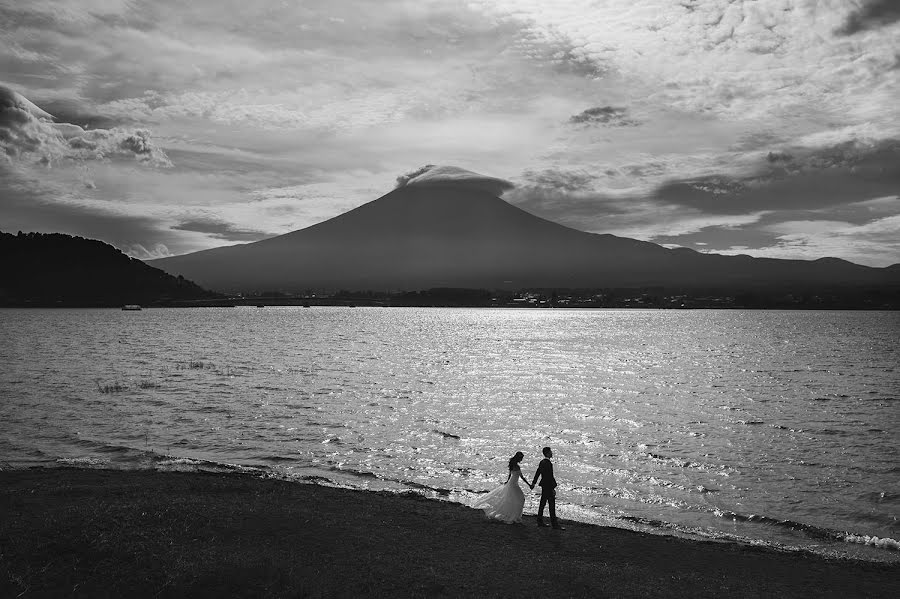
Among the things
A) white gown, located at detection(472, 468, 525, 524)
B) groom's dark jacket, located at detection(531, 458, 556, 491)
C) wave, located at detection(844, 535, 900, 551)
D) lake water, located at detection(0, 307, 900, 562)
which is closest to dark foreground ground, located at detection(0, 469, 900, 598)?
white gown, located at detection(472, 468, 525, 524)

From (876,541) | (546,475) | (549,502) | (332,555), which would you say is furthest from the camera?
(876,541)

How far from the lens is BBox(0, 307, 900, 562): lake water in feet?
75.0

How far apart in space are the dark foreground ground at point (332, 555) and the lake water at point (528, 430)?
11.2 ft

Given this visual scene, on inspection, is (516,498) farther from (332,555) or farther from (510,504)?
(332,555)

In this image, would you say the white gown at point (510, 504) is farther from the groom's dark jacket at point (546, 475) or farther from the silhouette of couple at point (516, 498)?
the groom's dark jacket at point (546, 475)

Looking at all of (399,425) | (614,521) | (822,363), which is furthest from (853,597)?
(822,363)

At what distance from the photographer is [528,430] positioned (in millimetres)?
35188

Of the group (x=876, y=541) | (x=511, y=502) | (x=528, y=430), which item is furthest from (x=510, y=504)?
(x=528, y=430)

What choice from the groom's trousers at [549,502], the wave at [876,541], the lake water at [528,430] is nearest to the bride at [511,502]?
the groom's trousers at [549,502]

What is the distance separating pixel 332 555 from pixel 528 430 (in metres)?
22.2

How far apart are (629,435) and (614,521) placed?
15.1 m

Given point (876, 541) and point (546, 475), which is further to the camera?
point (876, 541)

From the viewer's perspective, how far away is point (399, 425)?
35.9 m

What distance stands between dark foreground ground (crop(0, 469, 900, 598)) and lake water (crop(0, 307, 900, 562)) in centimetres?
341
